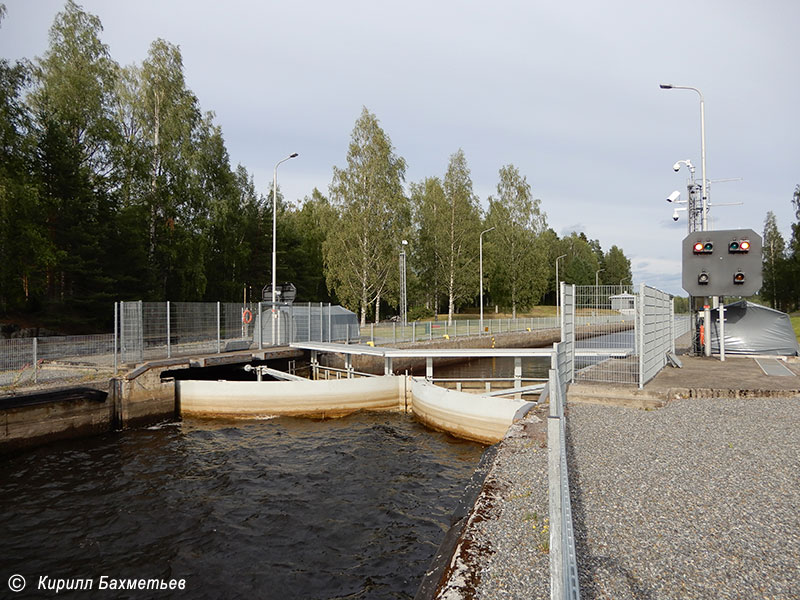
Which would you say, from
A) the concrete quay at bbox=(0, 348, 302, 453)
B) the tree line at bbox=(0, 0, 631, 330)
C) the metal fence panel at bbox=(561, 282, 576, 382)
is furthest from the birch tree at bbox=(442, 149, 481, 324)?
the metal fence panel at bbox=(561, 282, 576, 382)

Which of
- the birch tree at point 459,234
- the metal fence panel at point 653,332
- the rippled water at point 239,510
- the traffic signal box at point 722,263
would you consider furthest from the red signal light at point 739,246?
the birch tree at point 459,234

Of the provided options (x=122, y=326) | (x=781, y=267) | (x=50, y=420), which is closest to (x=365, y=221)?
(x=122, y=326)

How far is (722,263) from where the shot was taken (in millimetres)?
15055

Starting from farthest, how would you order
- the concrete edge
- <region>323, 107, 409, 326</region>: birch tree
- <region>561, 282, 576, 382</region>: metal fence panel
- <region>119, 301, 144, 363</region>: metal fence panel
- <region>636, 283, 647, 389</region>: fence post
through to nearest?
<region>323, 107, 409, 326</region>: birch tree
<region>119, 301, 144, 363</region>: metal fence panel
<region>561, 282, 576, 382</region>: metal fence panel
<region>636, 283, 647, 389</region>: fence post
the concrete edge

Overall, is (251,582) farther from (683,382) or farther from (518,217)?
(518,217)

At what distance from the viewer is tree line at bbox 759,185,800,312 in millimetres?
53281

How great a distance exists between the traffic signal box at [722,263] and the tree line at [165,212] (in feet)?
84.7

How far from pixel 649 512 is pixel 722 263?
534 inches

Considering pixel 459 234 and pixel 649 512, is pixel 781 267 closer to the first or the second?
pixel 459 234

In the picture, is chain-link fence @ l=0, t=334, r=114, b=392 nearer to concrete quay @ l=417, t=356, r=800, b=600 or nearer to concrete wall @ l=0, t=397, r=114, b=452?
concrete wall @ l=0, t=397, r=114, b=452

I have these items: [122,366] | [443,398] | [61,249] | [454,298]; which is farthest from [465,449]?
[454,298]

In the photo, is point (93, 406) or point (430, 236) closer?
point (93, 406)

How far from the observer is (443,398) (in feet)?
44.2

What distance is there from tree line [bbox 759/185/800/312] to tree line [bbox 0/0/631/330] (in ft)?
94.9
